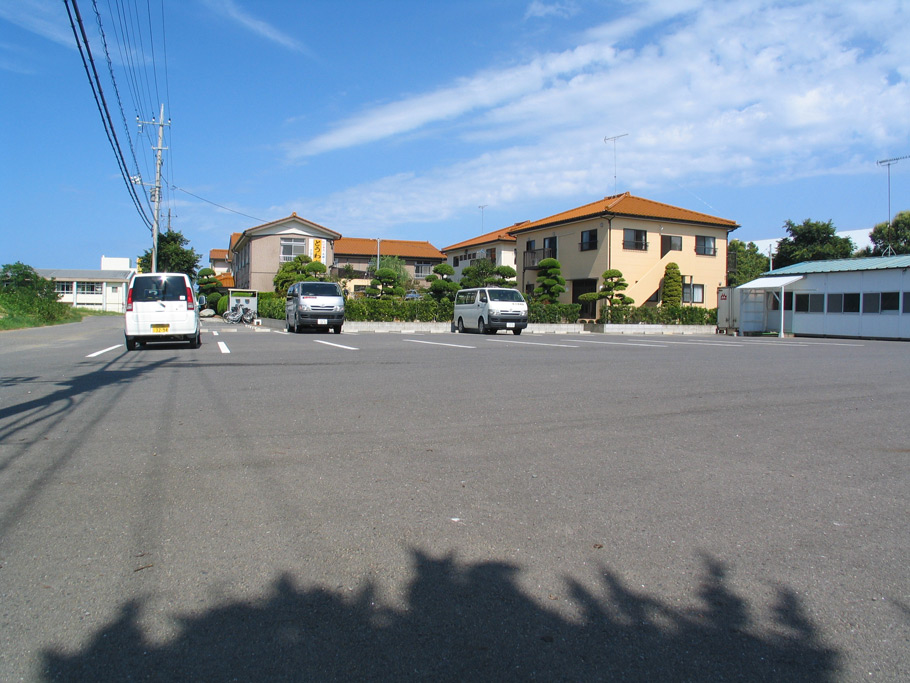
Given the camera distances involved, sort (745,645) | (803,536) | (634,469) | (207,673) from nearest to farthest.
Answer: (207,673)
(745,645)
(803,536)
(634,469)

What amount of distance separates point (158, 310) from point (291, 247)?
34.2 metres

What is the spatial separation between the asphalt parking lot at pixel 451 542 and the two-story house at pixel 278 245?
1642 inches

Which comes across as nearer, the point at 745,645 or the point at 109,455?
the point at 745,645

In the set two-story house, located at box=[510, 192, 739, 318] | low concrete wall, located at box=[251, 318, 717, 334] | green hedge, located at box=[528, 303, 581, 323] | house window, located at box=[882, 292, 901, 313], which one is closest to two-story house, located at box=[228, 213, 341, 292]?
low concrete wall, located at box=[251, 318, 717, 334]

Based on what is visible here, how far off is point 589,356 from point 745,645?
11.0 m

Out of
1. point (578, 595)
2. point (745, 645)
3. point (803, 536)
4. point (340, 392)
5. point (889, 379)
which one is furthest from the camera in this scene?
point (889, 379)

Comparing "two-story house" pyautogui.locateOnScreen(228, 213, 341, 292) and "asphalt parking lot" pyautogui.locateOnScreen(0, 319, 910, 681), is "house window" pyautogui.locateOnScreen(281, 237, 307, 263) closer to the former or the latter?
"two-story house" pyautogui.locateOnScreen(228, 213, 341, 292)

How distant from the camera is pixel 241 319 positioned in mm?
36344

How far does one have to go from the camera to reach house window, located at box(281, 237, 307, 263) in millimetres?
47406

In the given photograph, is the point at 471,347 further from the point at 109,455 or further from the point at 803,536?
the point at 803,536

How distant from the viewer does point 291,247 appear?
47594mm

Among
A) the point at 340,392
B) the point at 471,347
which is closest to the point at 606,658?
the point at 340,392

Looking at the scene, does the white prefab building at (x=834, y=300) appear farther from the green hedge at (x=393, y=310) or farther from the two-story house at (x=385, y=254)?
the two-story house at (x=385, y=254)

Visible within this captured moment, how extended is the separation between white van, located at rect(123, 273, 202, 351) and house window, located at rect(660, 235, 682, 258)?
29.9 m
